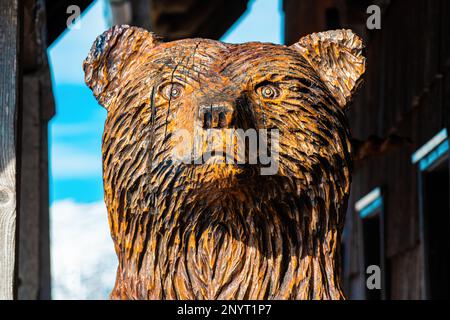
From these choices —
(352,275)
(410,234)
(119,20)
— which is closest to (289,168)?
(410,234)

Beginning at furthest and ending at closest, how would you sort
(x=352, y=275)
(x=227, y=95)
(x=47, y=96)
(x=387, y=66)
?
(x=352, y=275) < (x=387, y=66) < (x=47, y=96) < (x=227, y=95)

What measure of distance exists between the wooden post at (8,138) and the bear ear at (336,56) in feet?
3.65

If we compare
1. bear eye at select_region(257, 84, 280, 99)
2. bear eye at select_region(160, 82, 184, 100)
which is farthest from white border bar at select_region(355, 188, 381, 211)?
bear eye at select_region(160, 82, 184, 100)

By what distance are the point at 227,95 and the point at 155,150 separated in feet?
0.98

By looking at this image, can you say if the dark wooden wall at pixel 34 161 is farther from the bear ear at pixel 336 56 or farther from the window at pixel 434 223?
the window at pixel 434 223

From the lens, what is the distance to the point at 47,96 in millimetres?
7438

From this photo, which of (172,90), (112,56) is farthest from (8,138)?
(172,90)

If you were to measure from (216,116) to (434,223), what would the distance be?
399cm

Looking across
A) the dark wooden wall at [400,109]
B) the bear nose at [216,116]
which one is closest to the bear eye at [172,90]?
the bear nose at [216,116]

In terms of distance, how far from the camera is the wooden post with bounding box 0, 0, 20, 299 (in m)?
4.89

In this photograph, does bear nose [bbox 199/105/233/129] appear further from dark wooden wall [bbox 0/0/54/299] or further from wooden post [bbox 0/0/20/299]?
dark wooden wall [bbox 0/0/54/299]

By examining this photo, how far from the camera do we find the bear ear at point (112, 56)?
471 cm

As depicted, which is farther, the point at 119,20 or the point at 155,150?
the point at 119,20
